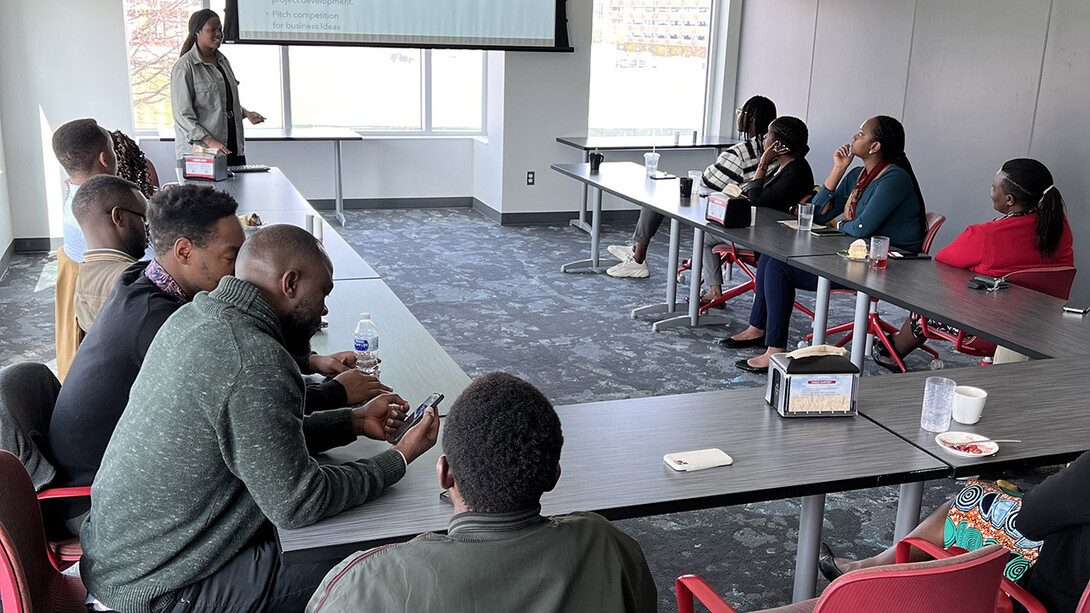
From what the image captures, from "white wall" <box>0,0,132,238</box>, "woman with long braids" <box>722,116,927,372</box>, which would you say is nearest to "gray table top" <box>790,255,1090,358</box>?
"woman with long braids" <box>722,116,927,372</box>

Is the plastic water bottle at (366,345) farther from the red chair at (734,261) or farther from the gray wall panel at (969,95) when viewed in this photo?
the gray wall panel at (969,95)

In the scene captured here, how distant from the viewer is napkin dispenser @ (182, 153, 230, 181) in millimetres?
5328

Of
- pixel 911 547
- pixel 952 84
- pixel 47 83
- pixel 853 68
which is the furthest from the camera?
pixel 853 68

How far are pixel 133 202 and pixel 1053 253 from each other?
339 cm

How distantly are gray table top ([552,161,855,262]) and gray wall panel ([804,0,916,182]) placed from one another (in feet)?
5.60

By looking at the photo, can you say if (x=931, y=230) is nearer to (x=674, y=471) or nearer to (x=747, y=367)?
(x=747, y=367)

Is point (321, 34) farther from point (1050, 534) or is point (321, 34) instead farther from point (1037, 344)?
point (1050, 534)

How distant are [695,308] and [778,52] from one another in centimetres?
349

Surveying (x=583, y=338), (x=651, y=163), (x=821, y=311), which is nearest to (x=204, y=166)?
(x=583, y=338)

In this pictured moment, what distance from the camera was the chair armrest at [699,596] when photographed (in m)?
1.69

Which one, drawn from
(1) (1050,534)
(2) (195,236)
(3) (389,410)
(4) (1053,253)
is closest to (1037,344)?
(4) (1053,253)

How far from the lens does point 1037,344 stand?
294cm

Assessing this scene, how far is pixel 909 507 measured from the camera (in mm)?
2295

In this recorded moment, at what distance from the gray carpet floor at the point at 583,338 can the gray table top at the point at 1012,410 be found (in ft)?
2.38
